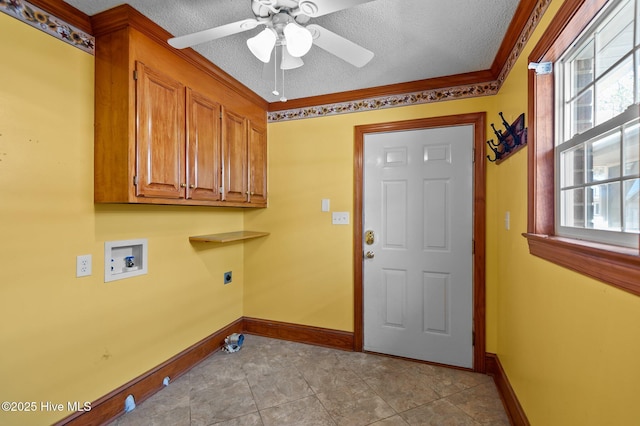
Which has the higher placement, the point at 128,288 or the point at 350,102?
the point at 350,102

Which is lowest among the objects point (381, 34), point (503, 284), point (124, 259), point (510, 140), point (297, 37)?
point (503, 284)

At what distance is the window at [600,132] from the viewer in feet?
2.94

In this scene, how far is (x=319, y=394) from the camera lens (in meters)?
2.02

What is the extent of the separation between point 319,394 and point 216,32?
226cm

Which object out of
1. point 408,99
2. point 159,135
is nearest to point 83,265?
point 159,135

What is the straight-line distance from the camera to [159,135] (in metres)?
1.78

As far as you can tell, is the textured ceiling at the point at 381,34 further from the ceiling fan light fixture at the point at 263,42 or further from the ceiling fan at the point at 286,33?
the ceiling fan light fixture at the point at 263,42

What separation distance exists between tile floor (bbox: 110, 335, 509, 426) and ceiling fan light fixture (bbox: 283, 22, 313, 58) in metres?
2.04

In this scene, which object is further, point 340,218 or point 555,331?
point 340,218

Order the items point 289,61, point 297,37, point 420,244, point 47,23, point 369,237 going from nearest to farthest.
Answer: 1. point 297,37
2. point 47,23
3. point 289,61
4. point 420,244
5. point 369,237

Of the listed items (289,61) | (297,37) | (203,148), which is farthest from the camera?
(203,148)

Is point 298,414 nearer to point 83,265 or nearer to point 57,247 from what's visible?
point 83,265

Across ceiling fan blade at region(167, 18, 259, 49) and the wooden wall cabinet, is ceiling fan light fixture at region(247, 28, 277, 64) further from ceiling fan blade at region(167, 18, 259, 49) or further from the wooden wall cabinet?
the wooden wall cabinet

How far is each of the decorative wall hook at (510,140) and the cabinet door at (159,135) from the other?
208 centimetres
